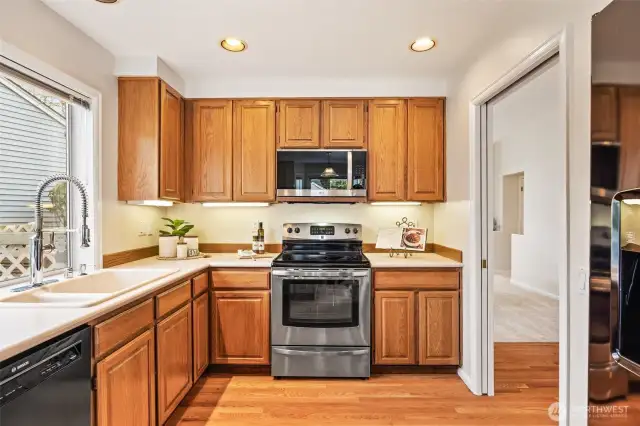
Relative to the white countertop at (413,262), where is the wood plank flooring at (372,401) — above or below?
below

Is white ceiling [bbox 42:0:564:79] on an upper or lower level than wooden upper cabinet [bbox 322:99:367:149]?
upper

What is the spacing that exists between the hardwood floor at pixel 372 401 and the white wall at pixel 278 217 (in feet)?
4.02

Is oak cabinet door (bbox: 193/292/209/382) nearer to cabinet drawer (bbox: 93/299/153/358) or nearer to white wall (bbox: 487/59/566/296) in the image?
cabinet drawer (bbox: 93/299/153/358)

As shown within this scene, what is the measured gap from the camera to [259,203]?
3211 millimetres

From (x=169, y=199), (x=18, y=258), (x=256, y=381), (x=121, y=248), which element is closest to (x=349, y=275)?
(x=256, y=381)

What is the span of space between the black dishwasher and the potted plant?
1669 mm

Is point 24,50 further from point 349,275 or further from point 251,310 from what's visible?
point 349,275

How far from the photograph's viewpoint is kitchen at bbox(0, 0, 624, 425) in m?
2.12

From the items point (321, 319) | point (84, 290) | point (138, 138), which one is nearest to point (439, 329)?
point (321, 319)

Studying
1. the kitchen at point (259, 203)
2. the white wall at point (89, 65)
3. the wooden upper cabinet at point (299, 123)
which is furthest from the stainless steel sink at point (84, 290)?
the wooden upper cabinet at point (299, 123)

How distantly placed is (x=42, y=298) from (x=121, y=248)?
98 cm

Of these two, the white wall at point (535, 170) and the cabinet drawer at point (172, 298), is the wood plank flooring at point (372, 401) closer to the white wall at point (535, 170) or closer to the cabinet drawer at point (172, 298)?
the cabinet drawer at point (172, 298)

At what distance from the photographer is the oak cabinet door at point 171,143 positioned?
2.71 metres

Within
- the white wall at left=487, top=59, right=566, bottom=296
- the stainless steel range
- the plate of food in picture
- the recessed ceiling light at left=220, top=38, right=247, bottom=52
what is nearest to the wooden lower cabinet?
the stainless steel range
